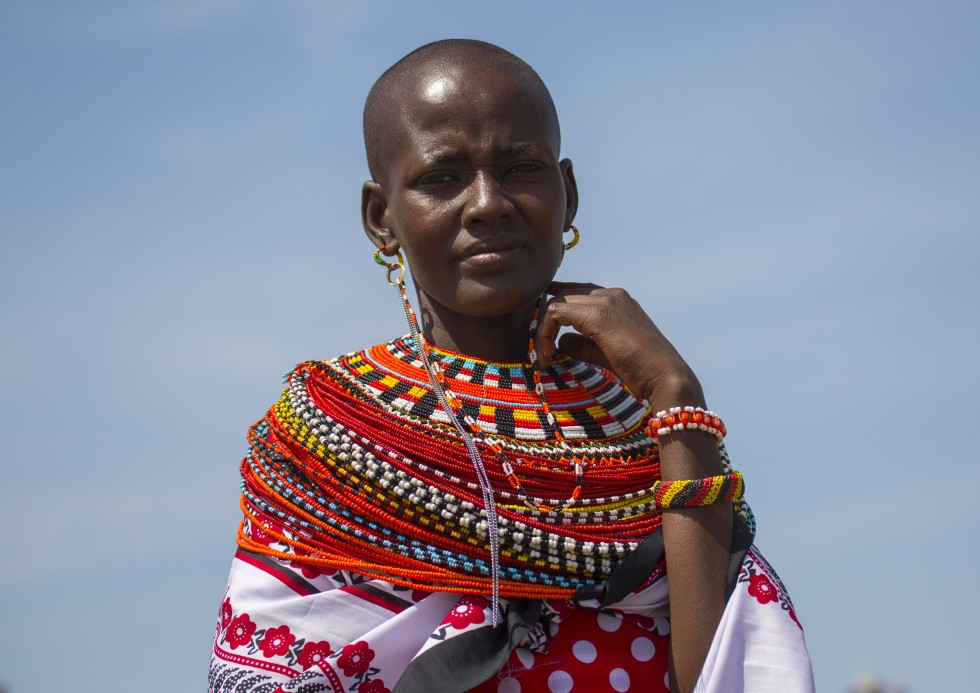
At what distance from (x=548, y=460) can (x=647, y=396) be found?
1.09 ft

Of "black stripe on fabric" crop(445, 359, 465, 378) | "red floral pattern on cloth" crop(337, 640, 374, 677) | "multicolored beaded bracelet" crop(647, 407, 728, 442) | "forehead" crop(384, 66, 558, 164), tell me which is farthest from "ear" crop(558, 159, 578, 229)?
"red floral pattern on cloth" crop(337, 640, 374, 677)

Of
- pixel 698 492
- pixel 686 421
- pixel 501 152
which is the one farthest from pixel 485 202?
pixel 698 492

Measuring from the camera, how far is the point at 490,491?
3.73m

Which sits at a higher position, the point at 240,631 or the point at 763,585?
the point at 763,585

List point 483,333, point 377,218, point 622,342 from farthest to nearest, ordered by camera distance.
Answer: point 377,218, point 483,333, point 622,342

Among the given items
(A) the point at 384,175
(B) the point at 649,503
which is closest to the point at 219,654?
(B) the point at 649,503

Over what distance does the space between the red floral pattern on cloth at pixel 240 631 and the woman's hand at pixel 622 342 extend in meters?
1.15

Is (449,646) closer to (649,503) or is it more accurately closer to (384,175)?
(649,503)

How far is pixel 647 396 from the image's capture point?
3865 millimetres

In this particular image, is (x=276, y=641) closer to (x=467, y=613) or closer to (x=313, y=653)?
(x=313, y=653)

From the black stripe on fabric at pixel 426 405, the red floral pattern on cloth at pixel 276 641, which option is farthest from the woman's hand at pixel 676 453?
the red floral pattern on cloth at pixel 276 641

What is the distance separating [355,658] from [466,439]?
0.67 meters

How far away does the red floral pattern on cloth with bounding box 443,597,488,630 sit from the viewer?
3631mm

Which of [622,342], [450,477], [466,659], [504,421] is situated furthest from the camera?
[504,421]
